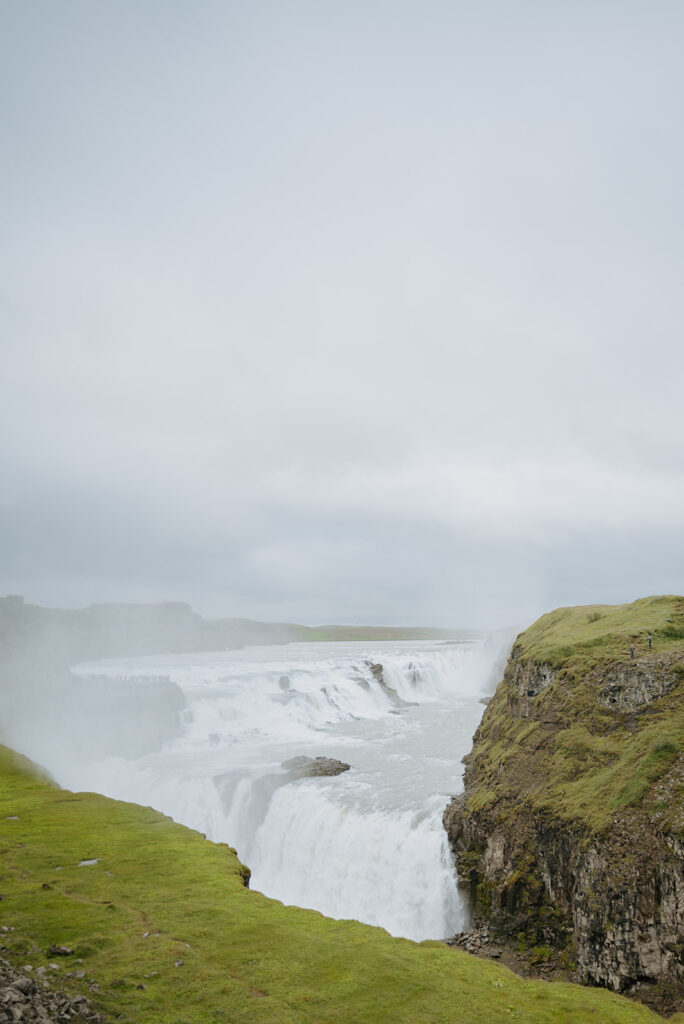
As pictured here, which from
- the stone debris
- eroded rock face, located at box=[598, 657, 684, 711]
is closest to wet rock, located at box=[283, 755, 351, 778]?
eroded rock face, located at box=[598, 657, 684, 711]

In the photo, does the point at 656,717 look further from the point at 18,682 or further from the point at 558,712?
the point at 18,682

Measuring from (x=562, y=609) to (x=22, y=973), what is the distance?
34252 millimetres

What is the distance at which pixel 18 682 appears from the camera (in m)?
59.6

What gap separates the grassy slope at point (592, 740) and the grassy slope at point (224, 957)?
7.21m

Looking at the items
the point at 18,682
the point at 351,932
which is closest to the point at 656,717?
the point at 351,932

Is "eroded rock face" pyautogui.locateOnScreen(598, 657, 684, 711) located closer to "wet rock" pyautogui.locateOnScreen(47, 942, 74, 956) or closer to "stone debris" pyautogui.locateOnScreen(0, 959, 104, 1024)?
"wet rock" pyautogui.locateOnScreen(47, 942, 74, 956)

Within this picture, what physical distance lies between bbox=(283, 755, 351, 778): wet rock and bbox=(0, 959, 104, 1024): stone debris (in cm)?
2926

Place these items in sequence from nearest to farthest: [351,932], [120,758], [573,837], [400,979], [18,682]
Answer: [400,979], [351,932], [573,837], [120,758], [18,682]

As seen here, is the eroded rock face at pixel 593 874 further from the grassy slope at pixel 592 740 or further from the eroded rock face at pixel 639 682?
the grassy slope at pixel 592 740

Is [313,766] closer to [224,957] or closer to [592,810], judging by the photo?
[592,810]

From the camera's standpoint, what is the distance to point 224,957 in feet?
35.7

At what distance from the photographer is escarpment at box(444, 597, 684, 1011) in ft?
50.0

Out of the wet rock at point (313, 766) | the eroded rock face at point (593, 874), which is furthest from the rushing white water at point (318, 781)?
the eroded rock face at point (593, 874)

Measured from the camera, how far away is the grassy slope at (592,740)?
17.4 metres
